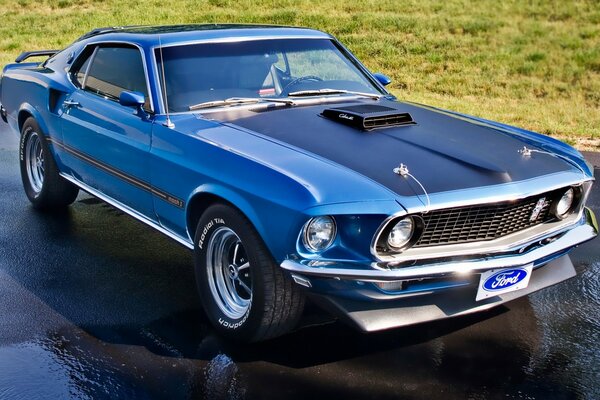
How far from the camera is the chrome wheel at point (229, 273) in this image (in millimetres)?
4320

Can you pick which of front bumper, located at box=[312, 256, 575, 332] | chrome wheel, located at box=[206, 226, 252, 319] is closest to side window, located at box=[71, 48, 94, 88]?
chrome wheel, located at box=[206, 226, 252, 319]

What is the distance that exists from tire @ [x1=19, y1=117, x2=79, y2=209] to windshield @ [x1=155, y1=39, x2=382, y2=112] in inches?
69.9

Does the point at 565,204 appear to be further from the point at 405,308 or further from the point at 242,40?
the point at 242,40

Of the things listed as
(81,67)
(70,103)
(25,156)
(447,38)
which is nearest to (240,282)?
(70,103)

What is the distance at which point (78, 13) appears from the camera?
25.0 m

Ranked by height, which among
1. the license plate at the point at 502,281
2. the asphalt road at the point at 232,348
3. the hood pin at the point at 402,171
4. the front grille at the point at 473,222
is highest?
the hood pin at the point at 402,171

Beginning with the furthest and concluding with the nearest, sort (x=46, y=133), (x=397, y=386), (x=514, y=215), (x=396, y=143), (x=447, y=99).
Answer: (x=447, y=99) < (x=46, y=133) < (x=396, y=143) < (x=514, y=215) < (x=397, y=386)

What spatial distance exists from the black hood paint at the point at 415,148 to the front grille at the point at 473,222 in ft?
0.40

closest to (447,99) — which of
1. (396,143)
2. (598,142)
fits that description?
(598,142)

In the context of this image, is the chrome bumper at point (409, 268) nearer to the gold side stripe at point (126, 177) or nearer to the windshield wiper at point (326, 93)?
the gold side stripe at point (126, 177)

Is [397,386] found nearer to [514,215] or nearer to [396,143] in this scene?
[514,215]

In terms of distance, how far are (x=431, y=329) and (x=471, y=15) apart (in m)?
19.3

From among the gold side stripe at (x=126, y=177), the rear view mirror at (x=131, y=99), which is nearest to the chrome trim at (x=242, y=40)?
the rear view mirror at (x=131, y=99)

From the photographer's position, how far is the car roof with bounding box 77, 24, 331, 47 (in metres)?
5.37
